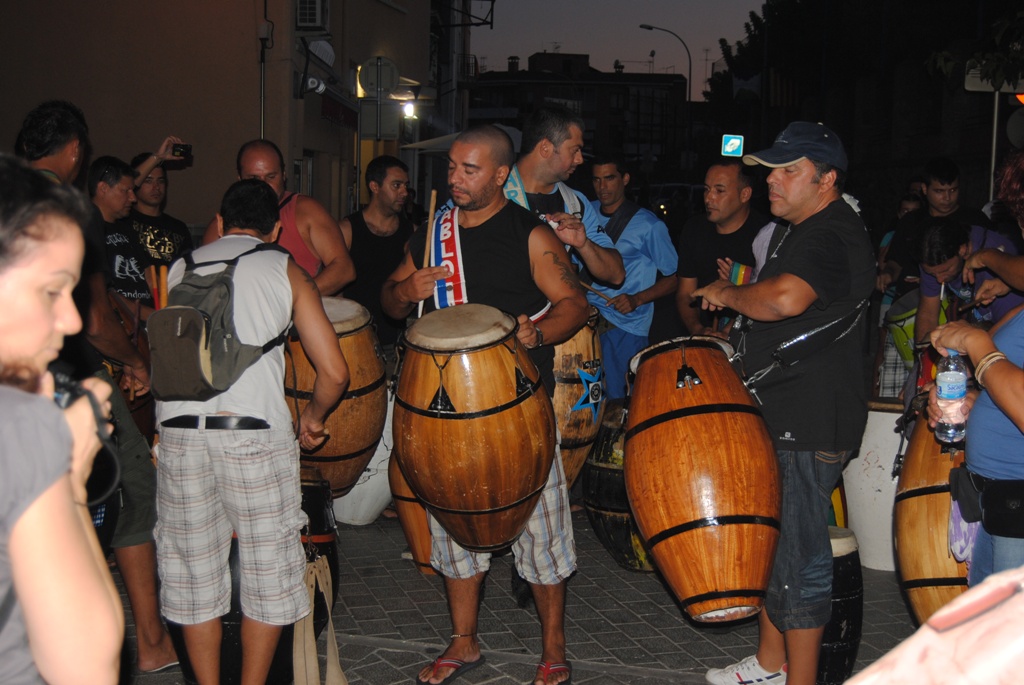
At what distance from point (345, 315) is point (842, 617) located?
8.50ft

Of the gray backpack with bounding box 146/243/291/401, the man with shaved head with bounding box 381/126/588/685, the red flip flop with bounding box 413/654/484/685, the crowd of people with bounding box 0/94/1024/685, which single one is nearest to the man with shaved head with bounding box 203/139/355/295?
the crowd of people with bounding box 0/94/1024/685

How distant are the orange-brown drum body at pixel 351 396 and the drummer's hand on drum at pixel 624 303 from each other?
6.73ft

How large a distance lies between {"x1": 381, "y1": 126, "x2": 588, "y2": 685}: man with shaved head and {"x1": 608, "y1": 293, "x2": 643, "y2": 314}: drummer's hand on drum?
7.05 feet

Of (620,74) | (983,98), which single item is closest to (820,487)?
(983,98)

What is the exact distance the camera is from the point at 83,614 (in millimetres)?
1634

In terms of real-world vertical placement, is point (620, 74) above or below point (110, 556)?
above

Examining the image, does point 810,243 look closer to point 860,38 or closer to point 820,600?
point 820,600

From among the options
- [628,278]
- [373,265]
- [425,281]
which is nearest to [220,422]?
[425,281]

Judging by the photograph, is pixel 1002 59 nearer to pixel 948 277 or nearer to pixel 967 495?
pixel 948 277

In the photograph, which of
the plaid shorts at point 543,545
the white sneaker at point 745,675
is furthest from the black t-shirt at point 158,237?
the white sneaker at point 745,675

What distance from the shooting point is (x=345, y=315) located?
4.86 meters

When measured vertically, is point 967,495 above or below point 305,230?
below

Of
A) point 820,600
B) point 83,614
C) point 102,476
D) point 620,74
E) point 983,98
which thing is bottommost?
point 820,600

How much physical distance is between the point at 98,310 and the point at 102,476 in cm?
71
